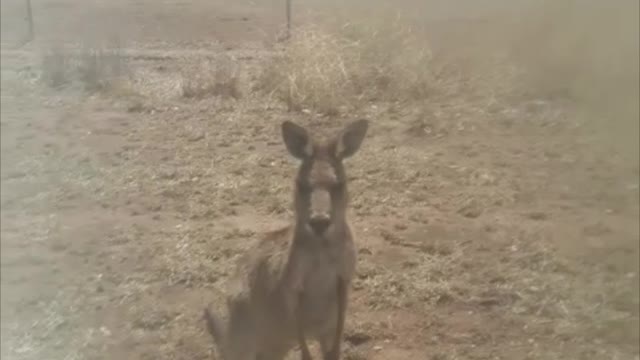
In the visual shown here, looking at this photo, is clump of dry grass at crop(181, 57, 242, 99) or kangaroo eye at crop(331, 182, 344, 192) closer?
kangaroo eye at crop(331, 182, 344, 192)

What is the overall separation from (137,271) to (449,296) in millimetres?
1698

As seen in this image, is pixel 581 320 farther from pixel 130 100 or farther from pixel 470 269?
pixel 130 100

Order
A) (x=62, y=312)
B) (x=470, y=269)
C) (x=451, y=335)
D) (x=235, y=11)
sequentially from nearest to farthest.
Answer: (x=451, y=335) < (x=62, y=312) < (x=470, y=269) < (x=235, y=11)

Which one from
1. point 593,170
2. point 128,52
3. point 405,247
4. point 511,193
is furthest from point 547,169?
point 128,52

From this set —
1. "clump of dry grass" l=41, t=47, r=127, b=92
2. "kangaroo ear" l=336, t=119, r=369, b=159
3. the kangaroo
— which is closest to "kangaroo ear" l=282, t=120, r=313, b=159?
the kangaroo

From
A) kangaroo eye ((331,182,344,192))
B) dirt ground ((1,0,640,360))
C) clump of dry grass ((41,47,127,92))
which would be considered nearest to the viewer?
kangaroo eye ((331,182,344,192))

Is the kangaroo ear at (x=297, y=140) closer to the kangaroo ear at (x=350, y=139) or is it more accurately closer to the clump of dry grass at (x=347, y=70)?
the kangaroo ear at (x=350, y=139)

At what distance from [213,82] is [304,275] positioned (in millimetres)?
5660

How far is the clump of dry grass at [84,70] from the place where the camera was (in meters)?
9.84

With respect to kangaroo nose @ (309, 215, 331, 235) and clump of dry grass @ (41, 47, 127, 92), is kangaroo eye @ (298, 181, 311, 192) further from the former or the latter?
clump of dry grass @ (41, 47, 127, 92)

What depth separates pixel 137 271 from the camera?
5934 mm

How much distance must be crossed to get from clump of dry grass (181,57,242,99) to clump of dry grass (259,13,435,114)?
0.40 metres

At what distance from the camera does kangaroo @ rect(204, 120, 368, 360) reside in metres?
4.25

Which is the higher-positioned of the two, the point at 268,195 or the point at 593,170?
the point at 593,170
